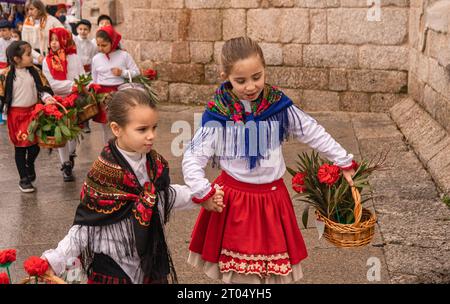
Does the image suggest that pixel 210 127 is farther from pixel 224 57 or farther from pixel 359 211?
pixel 359 211

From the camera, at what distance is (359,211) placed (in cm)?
386

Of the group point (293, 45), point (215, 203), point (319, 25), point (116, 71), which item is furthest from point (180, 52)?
point (215, 203)

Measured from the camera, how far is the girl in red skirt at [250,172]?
3912mm

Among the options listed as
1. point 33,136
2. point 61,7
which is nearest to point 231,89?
point 33,136

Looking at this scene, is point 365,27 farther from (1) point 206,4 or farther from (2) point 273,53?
(1) point 206,4

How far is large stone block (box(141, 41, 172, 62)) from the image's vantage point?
36.8 ft

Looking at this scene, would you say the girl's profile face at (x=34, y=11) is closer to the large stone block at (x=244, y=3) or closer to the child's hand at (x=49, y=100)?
the large stone block at (x=244, y=3)

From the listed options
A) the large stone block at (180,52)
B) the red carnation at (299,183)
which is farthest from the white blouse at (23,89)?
the large stone block at (180,52)

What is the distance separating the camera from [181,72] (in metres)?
11.2

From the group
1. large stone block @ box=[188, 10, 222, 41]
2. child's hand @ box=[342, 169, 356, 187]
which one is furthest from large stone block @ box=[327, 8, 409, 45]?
child's hand @ box=[342, 169, 356, 187]

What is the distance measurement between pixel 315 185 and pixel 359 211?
0.38 m

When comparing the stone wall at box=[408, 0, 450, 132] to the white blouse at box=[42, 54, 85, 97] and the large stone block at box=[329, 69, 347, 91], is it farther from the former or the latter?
the white blouse at box=[42, 54, 85, 97]

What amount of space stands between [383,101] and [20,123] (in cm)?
494

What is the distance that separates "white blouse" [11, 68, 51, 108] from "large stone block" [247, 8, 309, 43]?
4102mm
